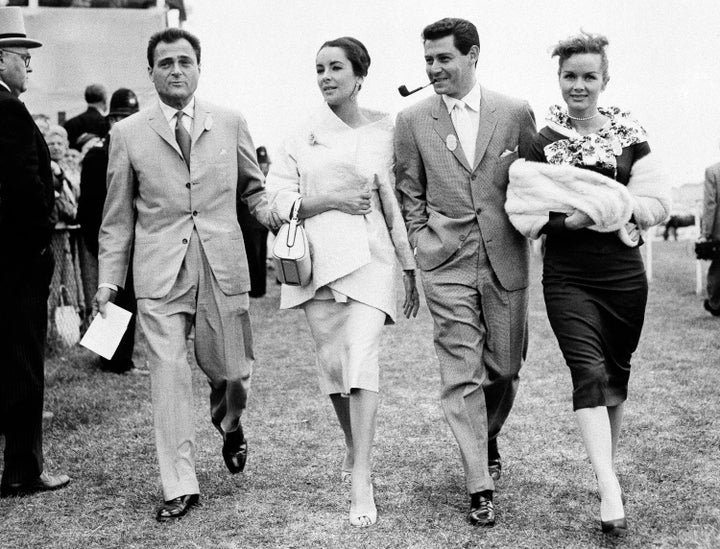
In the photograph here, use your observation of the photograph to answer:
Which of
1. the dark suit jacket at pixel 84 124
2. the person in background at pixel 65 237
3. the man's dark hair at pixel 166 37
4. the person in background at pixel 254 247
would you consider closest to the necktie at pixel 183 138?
the man's dark hair at pixel 166 37

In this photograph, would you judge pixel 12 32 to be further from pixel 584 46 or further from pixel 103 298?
pixel 584 46

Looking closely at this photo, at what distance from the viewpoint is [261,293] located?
1497 centimetres

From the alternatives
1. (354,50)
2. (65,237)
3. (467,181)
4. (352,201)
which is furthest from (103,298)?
(65,237)

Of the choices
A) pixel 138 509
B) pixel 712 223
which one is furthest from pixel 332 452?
pixel 712 223

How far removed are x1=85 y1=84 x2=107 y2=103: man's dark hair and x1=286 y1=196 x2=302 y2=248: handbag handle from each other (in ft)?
22.9

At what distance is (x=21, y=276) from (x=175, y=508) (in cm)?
152

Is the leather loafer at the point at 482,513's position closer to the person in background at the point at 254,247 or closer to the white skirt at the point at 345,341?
the white skirt at the point at 345,341

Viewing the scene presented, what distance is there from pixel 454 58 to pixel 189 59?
1372mm

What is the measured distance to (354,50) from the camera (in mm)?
4816

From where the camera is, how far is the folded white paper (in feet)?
15.6

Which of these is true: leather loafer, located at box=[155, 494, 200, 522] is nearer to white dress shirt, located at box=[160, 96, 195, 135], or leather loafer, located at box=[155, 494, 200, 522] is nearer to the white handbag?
the white handbag

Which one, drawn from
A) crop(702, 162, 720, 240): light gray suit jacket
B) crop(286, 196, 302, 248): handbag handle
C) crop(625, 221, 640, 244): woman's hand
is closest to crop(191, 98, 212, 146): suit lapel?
crop(286, 196, 302, 248): handbag handle

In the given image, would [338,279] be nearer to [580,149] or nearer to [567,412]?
[580,149]

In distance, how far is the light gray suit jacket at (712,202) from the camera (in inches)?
451
